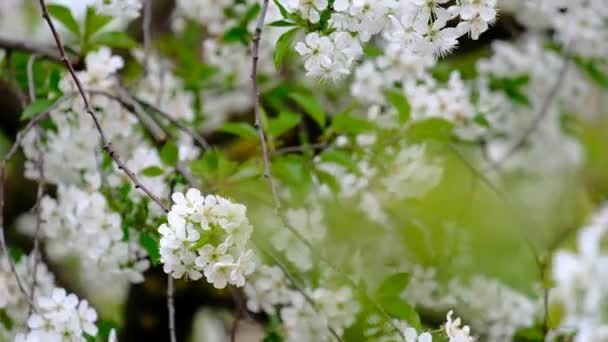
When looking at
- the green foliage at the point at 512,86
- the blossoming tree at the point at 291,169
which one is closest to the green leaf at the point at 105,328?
the blossoming tree at the point at 291,169

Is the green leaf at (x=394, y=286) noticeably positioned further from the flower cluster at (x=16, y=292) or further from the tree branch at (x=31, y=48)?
the tree branch at (x=31, y=48)

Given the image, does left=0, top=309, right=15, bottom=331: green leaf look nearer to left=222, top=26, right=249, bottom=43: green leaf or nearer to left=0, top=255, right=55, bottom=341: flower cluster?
left=0, top=255, right=55, bottom=341: flower cluster

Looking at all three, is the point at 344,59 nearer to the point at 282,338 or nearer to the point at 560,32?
the point at 282,338

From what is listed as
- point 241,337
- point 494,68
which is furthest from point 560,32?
point 241,337

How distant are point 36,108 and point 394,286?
66cm

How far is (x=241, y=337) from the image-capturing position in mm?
3664

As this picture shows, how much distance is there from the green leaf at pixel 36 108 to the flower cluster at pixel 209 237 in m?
0.50

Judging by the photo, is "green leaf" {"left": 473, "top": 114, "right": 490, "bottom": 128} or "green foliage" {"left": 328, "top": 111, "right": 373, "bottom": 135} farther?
"green leaf" {"left": 473, "top": 114, "right": 490, "bottom": 128}

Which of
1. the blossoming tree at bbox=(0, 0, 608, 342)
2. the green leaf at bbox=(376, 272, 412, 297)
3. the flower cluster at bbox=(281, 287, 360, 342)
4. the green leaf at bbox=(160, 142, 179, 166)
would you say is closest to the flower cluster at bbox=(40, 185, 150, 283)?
the blossoming tree at bbox=(0, 0, 608, 342)

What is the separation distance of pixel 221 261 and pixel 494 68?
4.47 ft

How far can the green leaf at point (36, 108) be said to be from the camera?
4.64ft

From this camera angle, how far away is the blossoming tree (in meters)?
1.09

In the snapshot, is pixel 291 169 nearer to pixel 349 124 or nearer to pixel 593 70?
pixel 349 124

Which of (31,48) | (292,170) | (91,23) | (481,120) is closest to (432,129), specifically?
(481,120)
